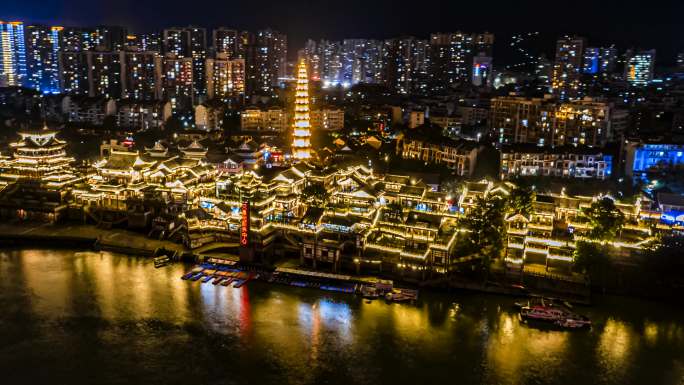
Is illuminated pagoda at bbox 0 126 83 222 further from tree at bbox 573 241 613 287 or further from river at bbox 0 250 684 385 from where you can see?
tree at bbox 573 241 613 287

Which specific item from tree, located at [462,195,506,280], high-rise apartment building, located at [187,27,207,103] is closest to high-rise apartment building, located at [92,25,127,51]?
high-rise apartment building, located at [187,27,207,103]

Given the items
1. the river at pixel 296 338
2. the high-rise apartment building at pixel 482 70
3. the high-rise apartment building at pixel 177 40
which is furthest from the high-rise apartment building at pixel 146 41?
the river at pixel 296 338

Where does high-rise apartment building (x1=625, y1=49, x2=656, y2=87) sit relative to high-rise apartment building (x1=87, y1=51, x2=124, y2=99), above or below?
above

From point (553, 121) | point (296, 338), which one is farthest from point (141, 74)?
point (296, 338)

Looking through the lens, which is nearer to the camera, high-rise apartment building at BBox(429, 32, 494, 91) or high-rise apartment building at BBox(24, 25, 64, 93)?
high-rise apartment building at BBox(24, 25, 64, 93)

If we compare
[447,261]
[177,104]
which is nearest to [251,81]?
[177,104]

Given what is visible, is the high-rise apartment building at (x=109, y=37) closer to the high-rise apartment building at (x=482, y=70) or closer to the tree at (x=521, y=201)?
the high-rise apartment building at (x=482, y=70)
